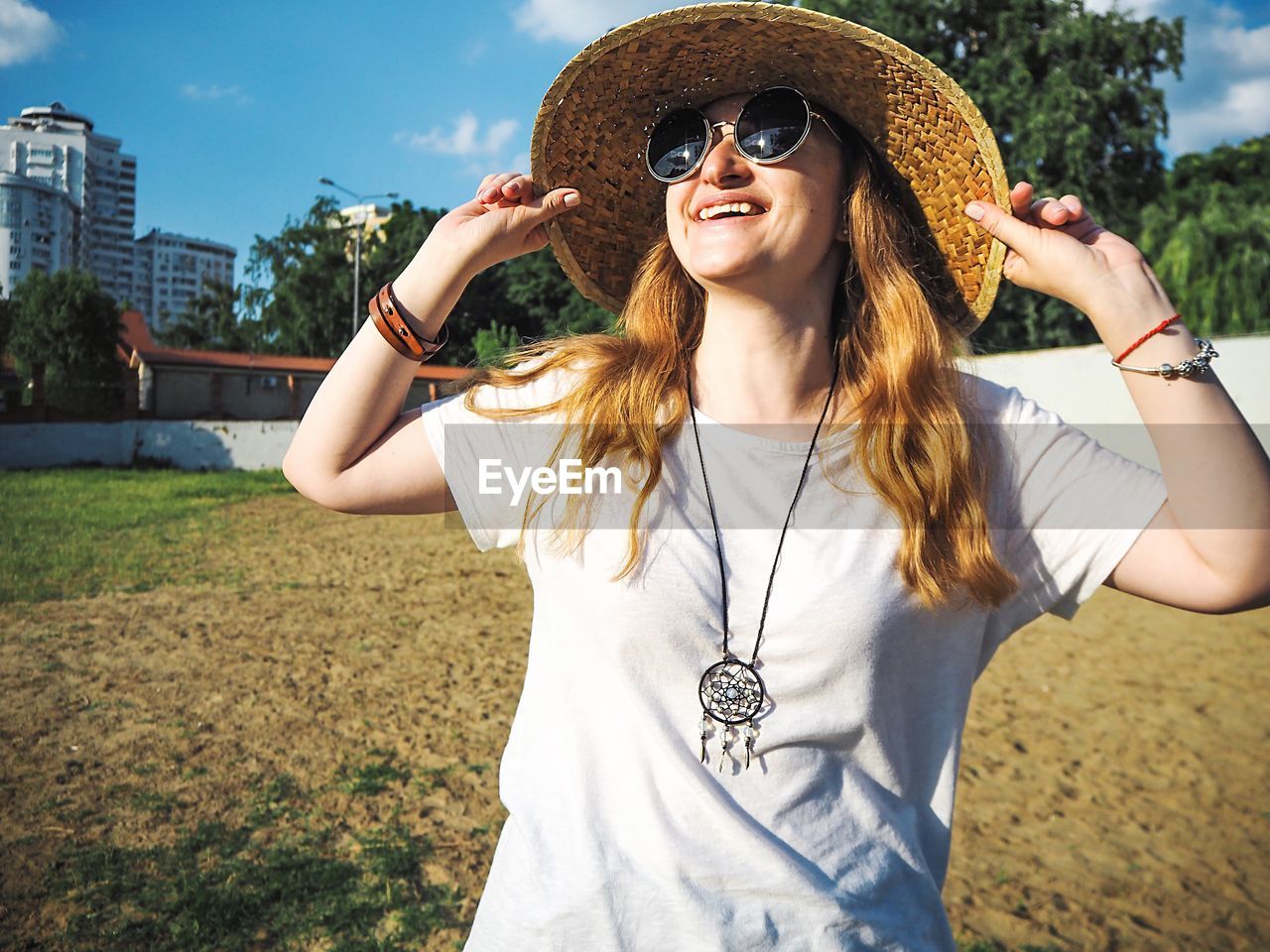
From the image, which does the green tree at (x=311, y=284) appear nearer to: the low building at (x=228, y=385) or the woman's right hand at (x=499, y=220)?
the low building at (x=228, y=385)

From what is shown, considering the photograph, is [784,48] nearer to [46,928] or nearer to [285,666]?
[46,928]

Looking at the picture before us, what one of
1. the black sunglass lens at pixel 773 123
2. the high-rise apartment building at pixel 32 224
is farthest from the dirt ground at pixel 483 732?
the high-rise apartment building at pixel 32 224

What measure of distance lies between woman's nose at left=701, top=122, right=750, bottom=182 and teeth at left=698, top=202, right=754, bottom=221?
0.18ft

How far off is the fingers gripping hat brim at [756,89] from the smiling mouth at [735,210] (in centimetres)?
32

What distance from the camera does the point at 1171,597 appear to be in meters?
1.32

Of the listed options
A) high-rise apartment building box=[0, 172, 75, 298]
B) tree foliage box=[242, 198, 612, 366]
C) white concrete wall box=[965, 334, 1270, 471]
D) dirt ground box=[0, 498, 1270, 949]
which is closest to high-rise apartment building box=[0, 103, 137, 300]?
high-rise apartment building box=[0, 172, 75, 298]

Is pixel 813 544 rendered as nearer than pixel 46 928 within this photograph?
Yes

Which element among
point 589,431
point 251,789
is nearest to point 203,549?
point 251,789

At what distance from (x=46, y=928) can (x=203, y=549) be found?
843 cm

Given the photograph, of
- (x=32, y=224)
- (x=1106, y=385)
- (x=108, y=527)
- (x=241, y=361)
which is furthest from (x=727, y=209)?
(x=32, y=224)

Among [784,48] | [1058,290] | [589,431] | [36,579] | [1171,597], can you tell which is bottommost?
[36,579]

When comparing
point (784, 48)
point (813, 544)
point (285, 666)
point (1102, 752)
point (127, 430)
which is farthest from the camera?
point (127, 430)

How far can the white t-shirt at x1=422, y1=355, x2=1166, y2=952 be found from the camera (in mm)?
1158

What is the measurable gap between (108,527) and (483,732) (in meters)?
9.75
